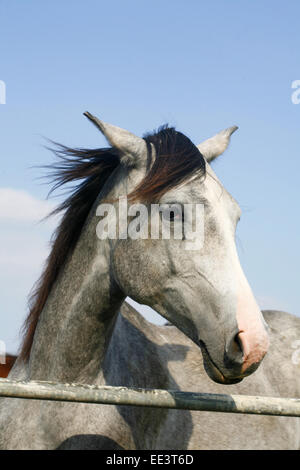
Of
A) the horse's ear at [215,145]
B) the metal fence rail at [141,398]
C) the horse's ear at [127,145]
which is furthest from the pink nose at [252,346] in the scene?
the horse's ear at [215,145]

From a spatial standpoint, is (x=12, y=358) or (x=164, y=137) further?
(x=12, y=358)

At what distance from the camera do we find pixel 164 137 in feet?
10.5

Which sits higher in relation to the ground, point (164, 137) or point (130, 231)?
point (164, 137)

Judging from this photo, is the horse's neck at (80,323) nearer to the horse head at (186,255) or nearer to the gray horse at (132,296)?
the gray horse at (132,296)

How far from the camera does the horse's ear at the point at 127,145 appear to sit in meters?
3.09

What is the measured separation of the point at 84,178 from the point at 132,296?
37.4 inches

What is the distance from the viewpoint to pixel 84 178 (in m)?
3.51

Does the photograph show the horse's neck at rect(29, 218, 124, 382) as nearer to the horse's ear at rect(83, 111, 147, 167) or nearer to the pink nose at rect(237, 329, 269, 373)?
the horse's ear at rect(83, 111, 147, 167)

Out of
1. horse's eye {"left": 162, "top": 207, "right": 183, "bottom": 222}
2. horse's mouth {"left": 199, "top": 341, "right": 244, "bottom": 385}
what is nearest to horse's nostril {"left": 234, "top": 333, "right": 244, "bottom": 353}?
horse's mouth {"left": 199, "top": 341, "right": 244, "bottom": 385}

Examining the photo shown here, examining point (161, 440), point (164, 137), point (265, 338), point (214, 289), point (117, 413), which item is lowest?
point (161, 440)

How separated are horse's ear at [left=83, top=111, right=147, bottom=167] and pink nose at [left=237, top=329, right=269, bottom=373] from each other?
4.03 feet
